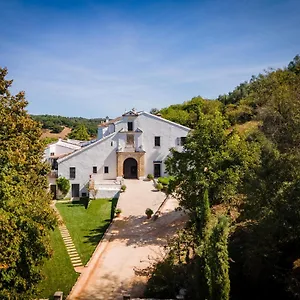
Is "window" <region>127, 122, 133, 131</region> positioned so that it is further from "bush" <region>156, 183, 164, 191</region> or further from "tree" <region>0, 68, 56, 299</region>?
"tree" <region>0, 68, 56, 299</region>

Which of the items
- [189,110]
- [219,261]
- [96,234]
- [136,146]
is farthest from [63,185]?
[189,110]

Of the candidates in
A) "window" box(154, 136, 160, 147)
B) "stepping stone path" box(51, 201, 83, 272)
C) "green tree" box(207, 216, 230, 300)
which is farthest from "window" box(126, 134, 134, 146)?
"green tree" box(207, 216, 230, 300)

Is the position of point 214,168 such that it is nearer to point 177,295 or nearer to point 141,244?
point 141,244

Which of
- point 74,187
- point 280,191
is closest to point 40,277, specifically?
point 280,191

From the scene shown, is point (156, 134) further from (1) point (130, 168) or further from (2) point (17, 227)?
(2) point (17, 227)

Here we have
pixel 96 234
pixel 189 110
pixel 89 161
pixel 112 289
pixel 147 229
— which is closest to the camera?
pixel 112 289

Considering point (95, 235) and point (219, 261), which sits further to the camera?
point (95, 235)

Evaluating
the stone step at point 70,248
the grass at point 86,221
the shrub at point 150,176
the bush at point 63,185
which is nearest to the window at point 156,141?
the shrub at point 150,176
